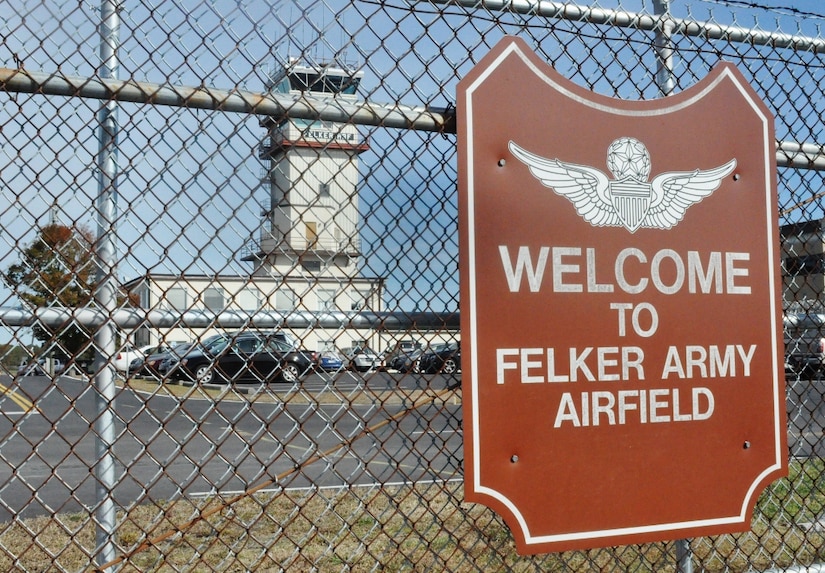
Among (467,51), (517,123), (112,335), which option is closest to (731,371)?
(517,123)

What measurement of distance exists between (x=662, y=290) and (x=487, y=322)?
2.21 ft

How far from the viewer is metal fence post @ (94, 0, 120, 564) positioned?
2.25 m

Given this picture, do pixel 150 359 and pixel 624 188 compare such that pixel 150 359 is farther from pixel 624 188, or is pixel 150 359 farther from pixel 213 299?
pixel 624 188

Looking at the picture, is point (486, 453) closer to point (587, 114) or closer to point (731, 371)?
point (731, 371)

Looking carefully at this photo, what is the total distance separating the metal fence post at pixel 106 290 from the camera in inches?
88.4

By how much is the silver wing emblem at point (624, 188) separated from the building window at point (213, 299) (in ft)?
3.42

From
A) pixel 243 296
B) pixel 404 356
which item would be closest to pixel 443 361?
pixel 404 356

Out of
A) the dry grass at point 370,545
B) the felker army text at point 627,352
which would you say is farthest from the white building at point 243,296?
the dry grass at point 370,545

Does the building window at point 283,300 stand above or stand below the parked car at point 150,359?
above

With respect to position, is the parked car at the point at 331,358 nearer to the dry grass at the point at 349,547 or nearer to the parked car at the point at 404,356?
the parked car at the point at 404,356

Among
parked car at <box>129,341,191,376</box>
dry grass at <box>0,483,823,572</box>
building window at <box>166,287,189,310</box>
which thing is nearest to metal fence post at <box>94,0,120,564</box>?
parked car at <box>129,341,191,376</box>

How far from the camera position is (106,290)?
225cm

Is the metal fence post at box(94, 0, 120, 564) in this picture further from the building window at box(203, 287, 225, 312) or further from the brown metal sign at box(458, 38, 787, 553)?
the brown metal sign at box(458, 38, 787, 553)

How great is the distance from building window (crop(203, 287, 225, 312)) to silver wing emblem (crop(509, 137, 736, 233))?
1042mm
